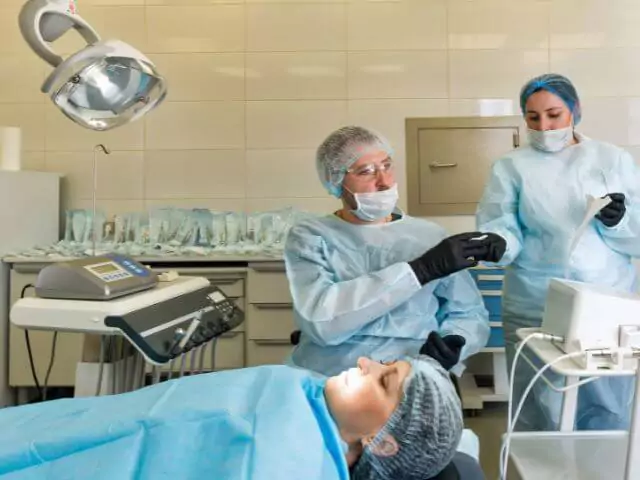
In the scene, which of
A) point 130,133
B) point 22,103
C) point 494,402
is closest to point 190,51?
point 130,133

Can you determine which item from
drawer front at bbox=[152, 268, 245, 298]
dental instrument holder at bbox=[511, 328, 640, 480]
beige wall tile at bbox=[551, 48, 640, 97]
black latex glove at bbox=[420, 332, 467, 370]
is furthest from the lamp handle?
beige wall tile at bbox=[551, 48, 640, 97]

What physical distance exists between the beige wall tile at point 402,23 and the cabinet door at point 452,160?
41 centimetres

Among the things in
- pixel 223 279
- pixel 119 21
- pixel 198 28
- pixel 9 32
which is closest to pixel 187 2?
pixel 198 28

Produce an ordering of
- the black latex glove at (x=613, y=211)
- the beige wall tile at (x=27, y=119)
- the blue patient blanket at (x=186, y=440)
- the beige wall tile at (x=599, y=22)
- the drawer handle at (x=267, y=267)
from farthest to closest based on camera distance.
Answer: the beige wall tile at (x=27, y=119) → the beige wall tile at (x=599, y=22) → the drawer handle at (x=267, y=267) → the black latex glove at (x=613, y=211) → the blue patient blanket at (x=186, y=440)

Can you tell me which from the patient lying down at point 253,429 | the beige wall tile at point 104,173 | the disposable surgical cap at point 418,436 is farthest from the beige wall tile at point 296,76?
the disposable surgical cap at point 418,436

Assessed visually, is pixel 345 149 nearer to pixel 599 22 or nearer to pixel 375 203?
pixel 375 203

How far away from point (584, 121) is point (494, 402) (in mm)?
1462

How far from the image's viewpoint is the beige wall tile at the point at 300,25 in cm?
291

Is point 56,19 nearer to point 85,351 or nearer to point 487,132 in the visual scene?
point 85,351

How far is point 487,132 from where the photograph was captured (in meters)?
2.90

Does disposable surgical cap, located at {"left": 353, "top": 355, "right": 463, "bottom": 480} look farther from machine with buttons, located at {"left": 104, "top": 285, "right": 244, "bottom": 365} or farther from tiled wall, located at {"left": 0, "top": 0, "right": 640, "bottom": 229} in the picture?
tiled wall, located at {"left": 0, "top": 0, "right": 640, "bottom": 229}

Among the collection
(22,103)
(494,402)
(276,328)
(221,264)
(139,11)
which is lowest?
(494,402)

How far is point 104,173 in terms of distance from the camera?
9.77ft

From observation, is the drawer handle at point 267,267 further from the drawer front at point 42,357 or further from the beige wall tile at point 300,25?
the beige wall tile at point 300,25
